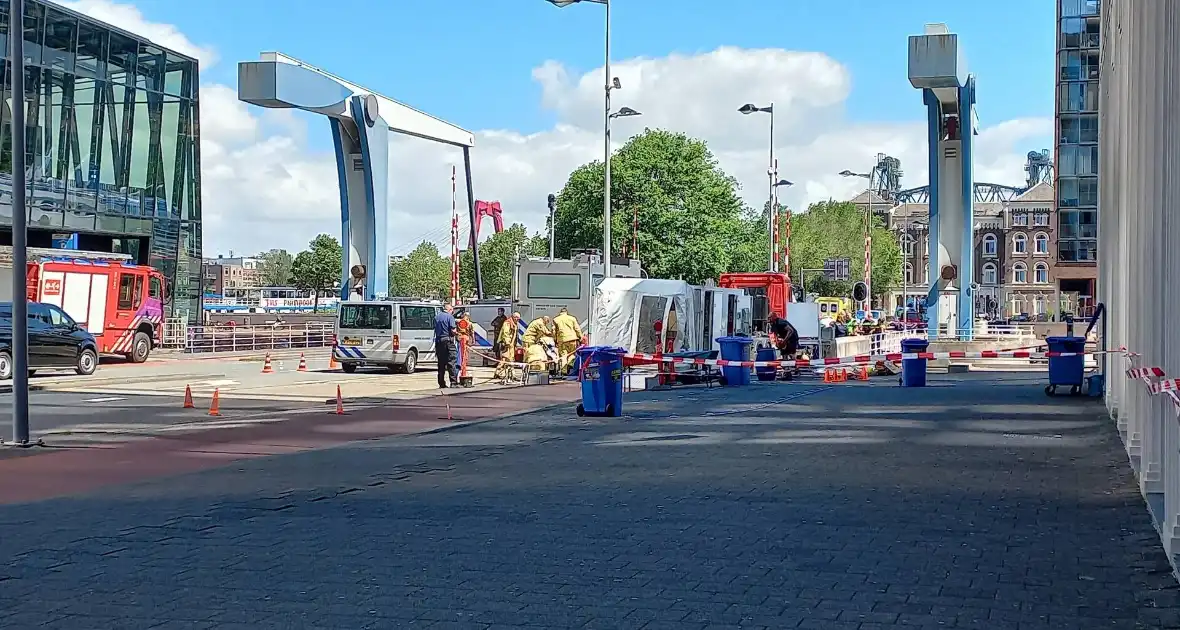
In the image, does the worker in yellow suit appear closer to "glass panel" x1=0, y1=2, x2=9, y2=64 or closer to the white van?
the white van

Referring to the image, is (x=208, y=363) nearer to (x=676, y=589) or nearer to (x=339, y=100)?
(x=339, y=100)

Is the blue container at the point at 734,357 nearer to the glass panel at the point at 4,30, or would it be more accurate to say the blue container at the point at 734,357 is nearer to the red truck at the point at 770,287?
the red truck at the point at 770,287

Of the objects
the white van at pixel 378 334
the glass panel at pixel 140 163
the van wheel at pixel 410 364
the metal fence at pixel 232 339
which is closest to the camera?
the white van at pixel 378 334

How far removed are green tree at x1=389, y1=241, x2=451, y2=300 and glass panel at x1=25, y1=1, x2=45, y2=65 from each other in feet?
265

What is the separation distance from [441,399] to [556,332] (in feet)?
22.6

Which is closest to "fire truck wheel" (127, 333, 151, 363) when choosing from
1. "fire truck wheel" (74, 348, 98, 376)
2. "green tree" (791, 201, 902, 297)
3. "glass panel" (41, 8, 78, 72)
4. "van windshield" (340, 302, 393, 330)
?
"fire truck wheel" (74, 348, 98, 376)

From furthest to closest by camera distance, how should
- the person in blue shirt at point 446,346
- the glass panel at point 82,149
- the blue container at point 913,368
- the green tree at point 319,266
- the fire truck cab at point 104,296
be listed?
1. the green tree at point 319,266
2. the glass panel at point 82,149
3. the fire truck cab at point 104,296
4. the blue container at point 913,368
5. the person in blue shirt at point 446,346

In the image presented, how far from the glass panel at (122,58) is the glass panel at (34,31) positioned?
12.4ft

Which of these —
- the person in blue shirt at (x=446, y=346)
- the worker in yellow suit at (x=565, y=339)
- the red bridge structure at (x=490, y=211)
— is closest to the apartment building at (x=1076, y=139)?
the red bridge structure at (x=490, y=211)

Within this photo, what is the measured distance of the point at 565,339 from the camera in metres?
30.3

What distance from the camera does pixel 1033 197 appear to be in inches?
5408

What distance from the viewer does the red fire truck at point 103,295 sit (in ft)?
118

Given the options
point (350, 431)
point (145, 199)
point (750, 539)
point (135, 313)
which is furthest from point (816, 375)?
point (145, 199)

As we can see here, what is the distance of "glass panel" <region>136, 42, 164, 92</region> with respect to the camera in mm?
51500
